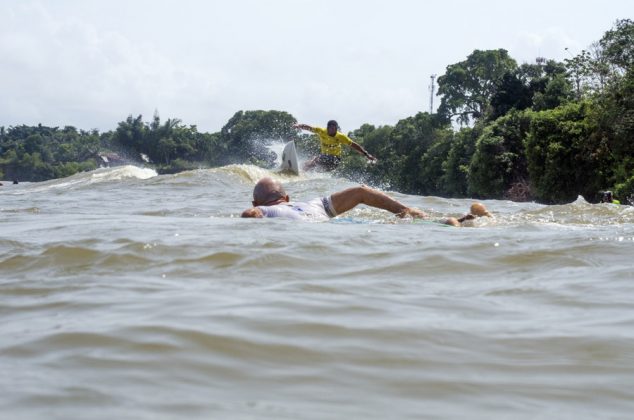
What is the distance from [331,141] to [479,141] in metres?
23.5

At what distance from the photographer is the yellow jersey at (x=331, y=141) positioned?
2050 centimetres

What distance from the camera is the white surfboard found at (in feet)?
80.5

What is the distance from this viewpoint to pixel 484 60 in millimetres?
75312

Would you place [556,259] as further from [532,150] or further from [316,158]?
[532,150]

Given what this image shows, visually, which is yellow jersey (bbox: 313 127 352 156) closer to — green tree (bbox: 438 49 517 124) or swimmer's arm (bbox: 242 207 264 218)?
swimmer's arm (bbox: 242 207 264 218)

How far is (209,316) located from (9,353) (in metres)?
0.79

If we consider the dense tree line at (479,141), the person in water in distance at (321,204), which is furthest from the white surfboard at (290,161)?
the person in water in distance at (321,204)

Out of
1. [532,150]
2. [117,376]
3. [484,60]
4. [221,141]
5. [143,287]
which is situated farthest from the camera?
[221,141]

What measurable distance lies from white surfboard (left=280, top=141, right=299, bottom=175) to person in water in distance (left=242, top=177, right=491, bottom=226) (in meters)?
15.6

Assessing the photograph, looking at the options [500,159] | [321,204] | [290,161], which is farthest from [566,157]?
[321,204]

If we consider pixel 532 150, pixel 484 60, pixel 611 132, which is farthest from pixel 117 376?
pixel 484 60

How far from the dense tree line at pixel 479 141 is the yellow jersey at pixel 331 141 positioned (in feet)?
31.3

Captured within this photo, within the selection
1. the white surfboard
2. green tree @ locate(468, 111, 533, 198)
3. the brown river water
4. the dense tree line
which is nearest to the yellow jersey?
the white surfboard

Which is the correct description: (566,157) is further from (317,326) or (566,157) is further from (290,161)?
(317,326)
